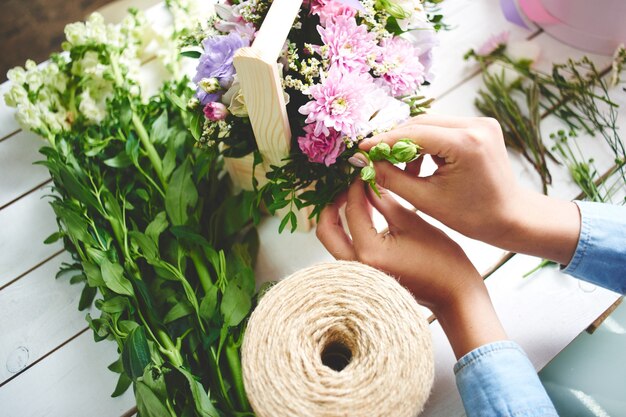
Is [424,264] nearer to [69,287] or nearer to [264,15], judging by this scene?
[264,15]

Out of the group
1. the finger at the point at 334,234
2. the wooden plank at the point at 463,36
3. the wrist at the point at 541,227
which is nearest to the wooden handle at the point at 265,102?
the finger at the point at 334,234

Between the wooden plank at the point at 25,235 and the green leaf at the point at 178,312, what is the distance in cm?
28

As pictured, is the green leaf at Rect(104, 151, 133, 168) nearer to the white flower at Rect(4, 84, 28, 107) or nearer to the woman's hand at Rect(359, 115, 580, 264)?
the white flower at Rect(4, 84, 28, 107)

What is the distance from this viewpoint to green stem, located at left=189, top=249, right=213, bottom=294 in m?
0.78

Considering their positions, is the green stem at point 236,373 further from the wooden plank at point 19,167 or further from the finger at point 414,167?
the wooden plank at point 19,167

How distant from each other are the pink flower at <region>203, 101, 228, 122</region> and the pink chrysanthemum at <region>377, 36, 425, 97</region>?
21 centimetres

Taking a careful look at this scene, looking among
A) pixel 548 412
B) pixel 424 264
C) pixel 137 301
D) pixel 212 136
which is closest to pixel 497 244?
pixel 424 264

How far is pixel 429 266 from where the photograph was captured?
0.69 metres

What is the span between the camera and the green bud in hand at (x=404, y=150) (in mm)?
604

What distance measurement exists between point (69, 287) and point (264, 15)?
0.55 meters

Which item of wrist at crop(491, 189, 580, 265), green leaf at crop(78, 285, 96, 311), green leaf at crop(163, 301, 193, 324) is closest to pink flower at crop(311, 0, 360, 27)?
wrist at crop(491, 189, 580, 265)

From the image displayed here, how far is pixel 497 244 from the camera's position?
0.70 meters

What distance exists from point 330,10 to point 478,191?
291 mm

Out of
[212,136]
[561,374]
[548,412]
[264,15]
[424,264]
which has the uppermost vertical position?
[264,15]
